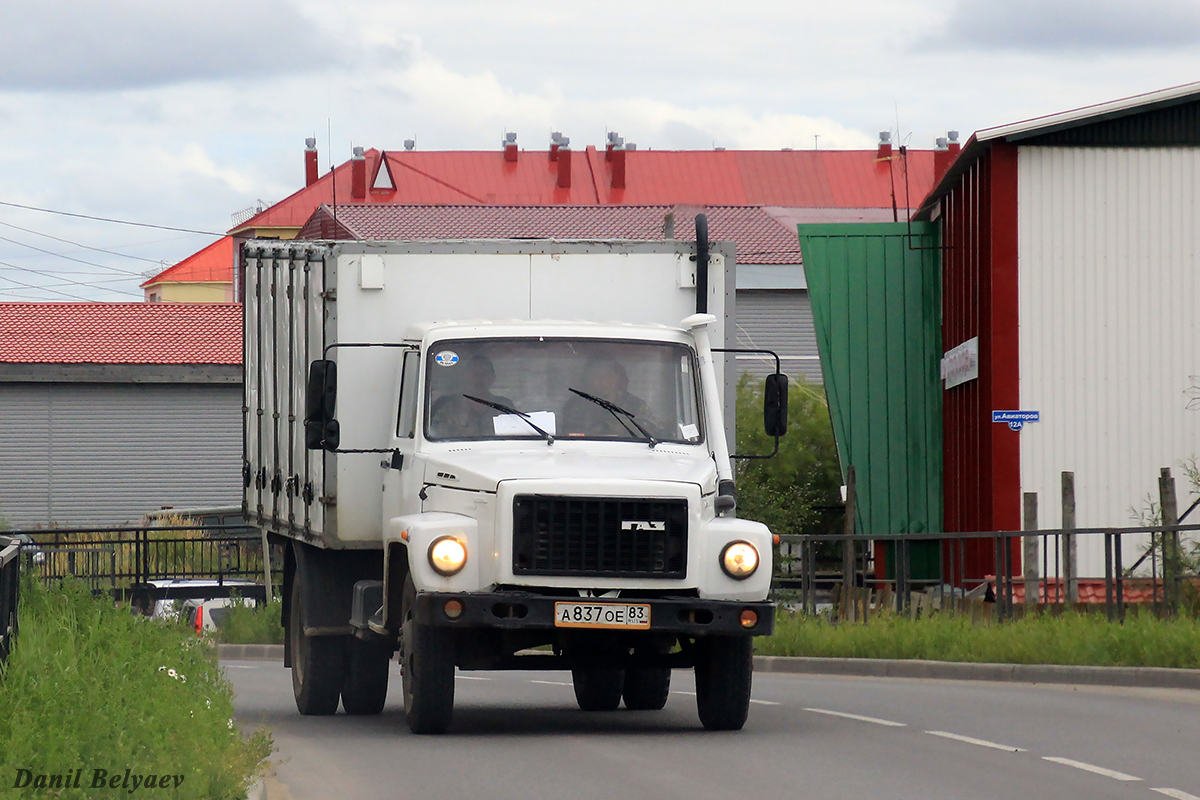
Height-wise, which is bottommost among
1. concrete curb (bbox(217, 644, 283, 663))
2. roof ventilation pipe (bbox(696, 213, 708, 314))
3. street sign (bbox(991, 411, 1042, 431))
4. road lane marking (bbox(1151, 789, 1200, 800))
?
concrete curb (bbox(217, 644, 283, 663))

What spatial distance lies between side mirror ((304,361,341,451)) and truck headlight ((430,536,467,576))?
1178mm

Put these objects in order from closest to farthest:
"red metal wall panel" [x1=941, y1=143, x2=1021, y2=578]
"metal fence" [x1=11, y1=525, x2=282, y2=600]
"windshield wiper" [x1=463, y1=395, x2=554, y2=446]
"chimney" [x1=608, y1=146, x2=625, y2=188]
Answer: "windshield wiper" [x1=463, y1=395, x2=554, y2=446] < "red metal wall panel" [x1=941, y1=143, x2=1021, y2=578] < "metal fence" [x1=11, y1=525, x2=282, y2=600] < "chimney" [x1=608, y1=146, x2=625, y2=188]

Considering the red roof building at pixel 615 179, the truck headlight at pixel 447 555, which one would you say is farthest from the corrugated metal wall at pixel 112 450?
the truck headlight at pixel 447 555

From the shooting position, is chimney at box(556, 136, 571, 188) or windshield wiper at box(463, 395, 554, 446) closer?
windshield wiper at box(463, 395, 554, 446)

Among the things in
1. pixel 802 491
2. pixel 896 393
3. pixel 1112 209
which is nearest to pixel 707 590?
pixel 1112 209

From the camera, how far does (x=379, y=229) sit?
69.4 m

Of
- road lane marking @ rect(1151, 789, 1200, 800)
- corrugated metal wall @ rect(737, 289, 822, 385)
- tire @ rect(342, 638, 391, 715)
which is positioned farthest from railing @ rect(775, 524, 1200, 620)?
Result: corrugated metal wall @ rect(737, 289, 822, 385)

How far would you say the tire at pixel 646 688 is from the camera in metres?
15.2

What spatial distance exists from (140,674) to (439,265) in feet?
12.9

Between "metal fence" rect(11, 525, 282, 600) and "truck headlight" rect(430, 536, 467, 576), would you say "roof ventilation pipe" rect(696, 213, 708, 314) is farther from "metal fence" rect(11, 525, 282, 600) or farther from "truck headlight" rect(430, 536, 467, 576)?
"metal fence" rect(11, 525, 282, 600)

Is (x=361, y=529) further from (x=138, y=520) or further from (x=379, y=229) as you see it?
(x=379, y=229)

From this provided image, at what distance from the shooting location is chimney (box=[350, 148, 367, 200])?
92.2 meters

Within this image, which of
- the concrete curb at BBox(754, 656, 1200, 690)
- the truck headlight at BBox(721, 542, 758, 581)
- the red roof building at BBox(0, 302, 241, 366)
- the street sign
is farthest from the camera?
the red roof building at BBox(0, 302, 241, 366)

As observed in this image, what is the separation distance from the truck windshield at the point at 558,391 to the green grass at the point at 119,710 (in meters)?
2.22
